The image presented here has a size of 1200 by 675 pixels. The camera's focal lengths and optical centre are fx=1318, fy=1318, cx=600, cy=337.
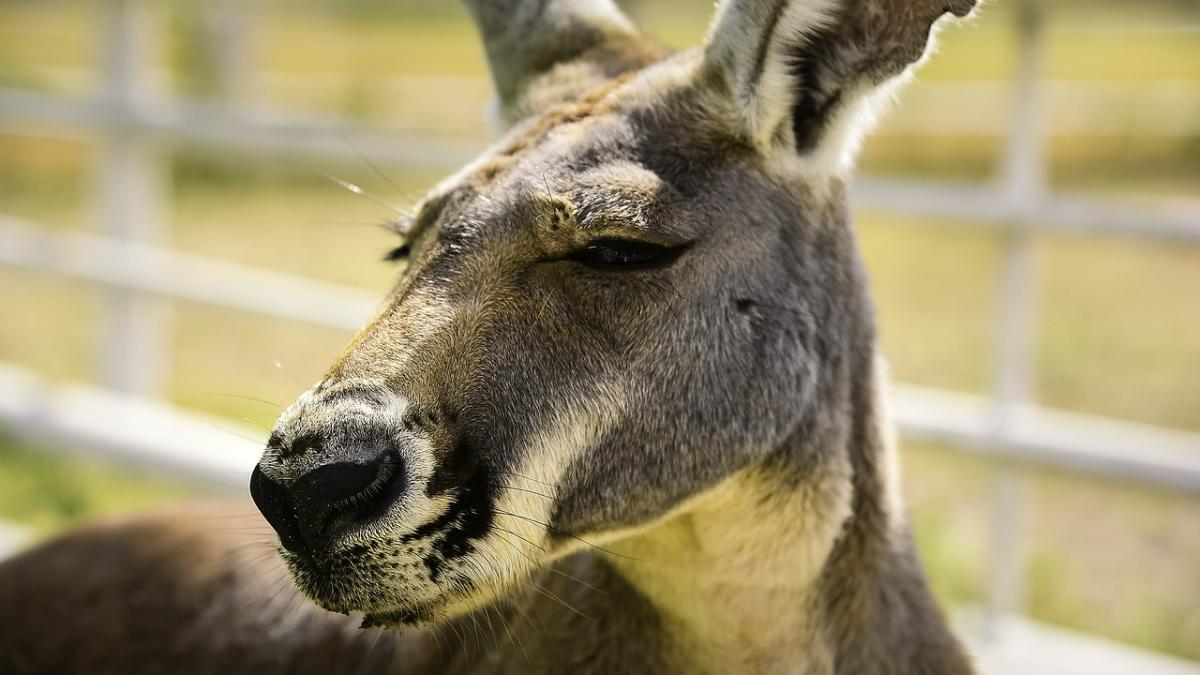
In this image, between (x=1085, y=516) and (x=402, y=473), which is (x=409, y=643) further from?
(x=1085, y=516)

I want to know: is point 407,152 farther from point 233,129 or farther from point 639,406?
point 639,406

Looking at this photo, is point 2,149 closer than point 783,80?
No

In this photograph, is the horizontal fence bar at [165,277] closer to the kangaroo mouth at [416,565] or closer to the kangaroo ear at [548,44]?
the kangaroo ear at [548,44]

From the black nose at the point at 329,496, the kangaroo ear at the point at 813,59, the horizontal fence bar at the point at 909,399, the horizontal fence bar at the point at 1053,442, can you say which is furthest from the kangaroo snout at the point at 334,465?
the horizontal fence bar at the point at 1053,442

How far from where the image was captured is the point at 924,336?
9.41 meters

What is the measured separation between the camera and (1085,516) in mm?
6363

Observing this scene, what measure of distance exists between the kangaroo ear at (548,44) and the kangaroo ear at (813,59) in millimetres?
435

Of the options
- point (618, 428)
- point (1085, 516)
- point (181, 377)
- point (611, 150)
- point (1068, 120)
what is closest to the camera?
point (618, 428)

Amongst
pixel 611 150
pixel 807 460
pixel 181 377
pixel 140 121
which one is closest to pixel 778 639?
pixel 807 460

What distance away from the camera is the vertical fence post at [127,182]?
5590mm

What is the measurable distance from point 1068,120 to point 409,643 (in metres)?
14.4

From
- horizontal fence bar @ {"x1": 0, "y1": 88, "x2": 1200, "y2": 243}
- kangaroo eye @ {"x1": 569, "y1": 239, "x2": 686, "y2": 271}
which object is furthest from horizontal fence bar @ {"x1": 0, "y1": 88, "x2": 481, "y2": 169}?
kangaroo eye @ {"x1": 569, "y1": 239, "x2": 686, "y2": 271}

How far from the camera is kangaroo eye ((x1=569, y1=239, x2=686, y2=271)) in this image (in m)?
2.20

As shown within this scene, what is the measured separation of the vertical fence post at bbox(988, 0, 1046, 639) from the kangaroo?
161cm
